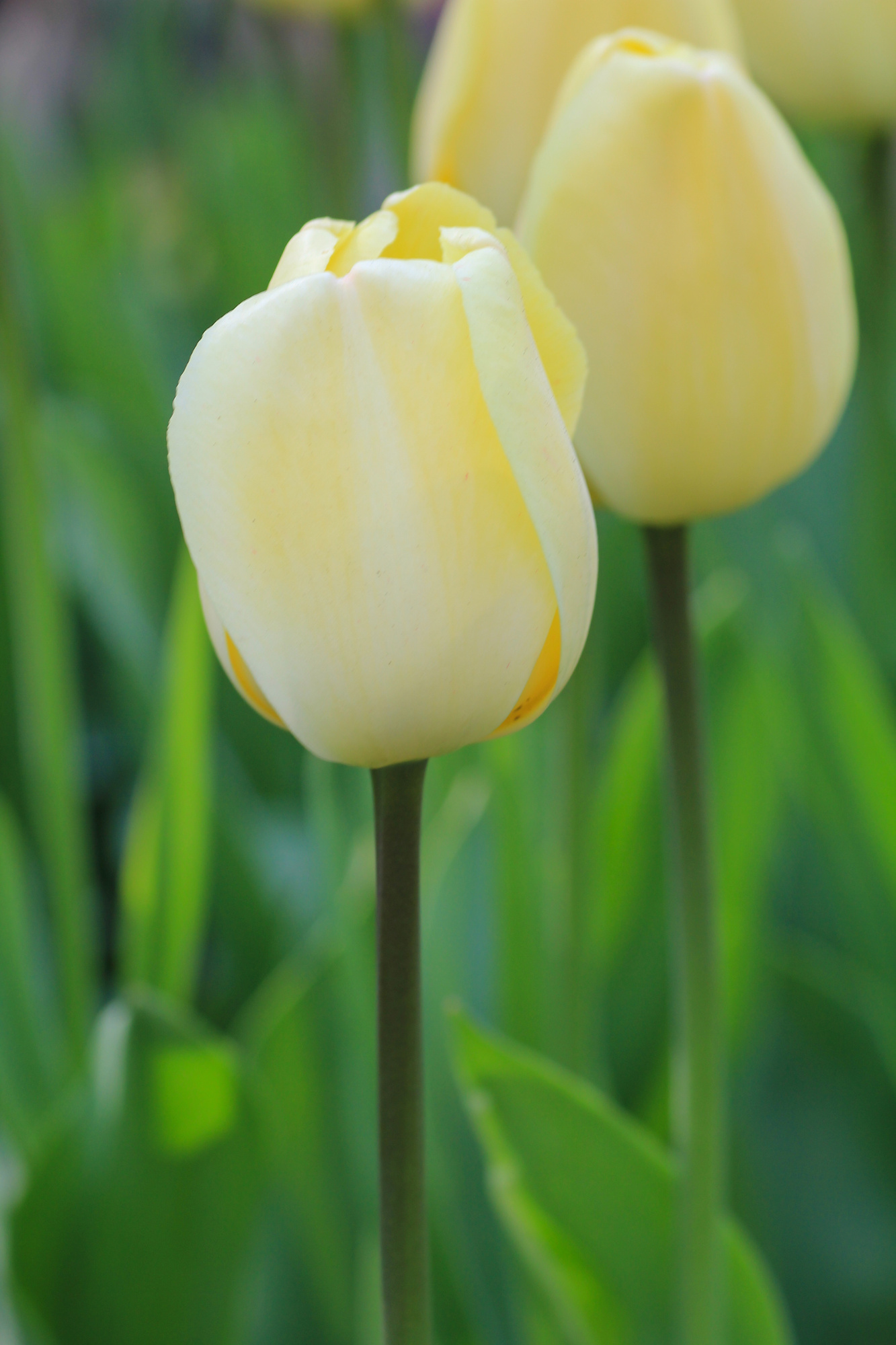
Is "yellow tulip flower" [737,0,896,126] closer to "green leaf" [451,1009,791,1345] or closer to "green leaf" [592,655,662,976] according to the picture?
"green leaf" [592,655,662,976]

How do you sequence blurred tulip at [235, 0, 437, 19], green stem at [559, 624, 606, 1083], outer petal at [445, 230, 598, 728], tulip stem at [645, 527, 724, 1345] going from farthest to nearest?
blurred tulip at [235, 0, 437, 19] < green stem at [559, 624, 606, 1083] < tulip stem at [645, 527, 724, 1345] < outer petal at [445, 230, 598, 728]

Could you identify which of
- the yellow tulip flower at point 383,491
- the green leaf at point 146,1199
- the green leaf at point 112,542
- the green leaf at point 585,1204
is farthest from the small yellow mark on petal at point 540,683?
the green leaf at point 112,542

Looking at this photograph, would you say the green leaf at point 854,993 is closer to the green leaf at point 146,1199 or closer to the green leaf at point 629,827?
the green leaf at point 629,827

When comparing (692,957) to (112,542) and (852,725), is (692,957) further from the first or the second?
(112,542)

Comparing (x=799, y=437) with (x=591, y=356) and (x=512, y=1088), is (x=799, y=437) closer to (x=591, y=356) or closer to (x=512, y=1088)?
(x=591, y=356)

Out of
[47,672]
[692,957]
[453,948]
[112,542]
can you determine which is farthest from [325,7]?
[692,957]

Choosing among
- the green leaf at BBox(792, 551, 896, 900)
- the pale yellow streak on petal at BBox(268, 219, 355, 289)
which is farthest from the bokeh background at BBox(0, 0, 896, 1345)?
the pale yellow streak on petal at BBox(268, 219, 355, 289)

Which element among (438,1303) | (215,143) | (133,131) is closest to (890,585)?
(438,1303)
